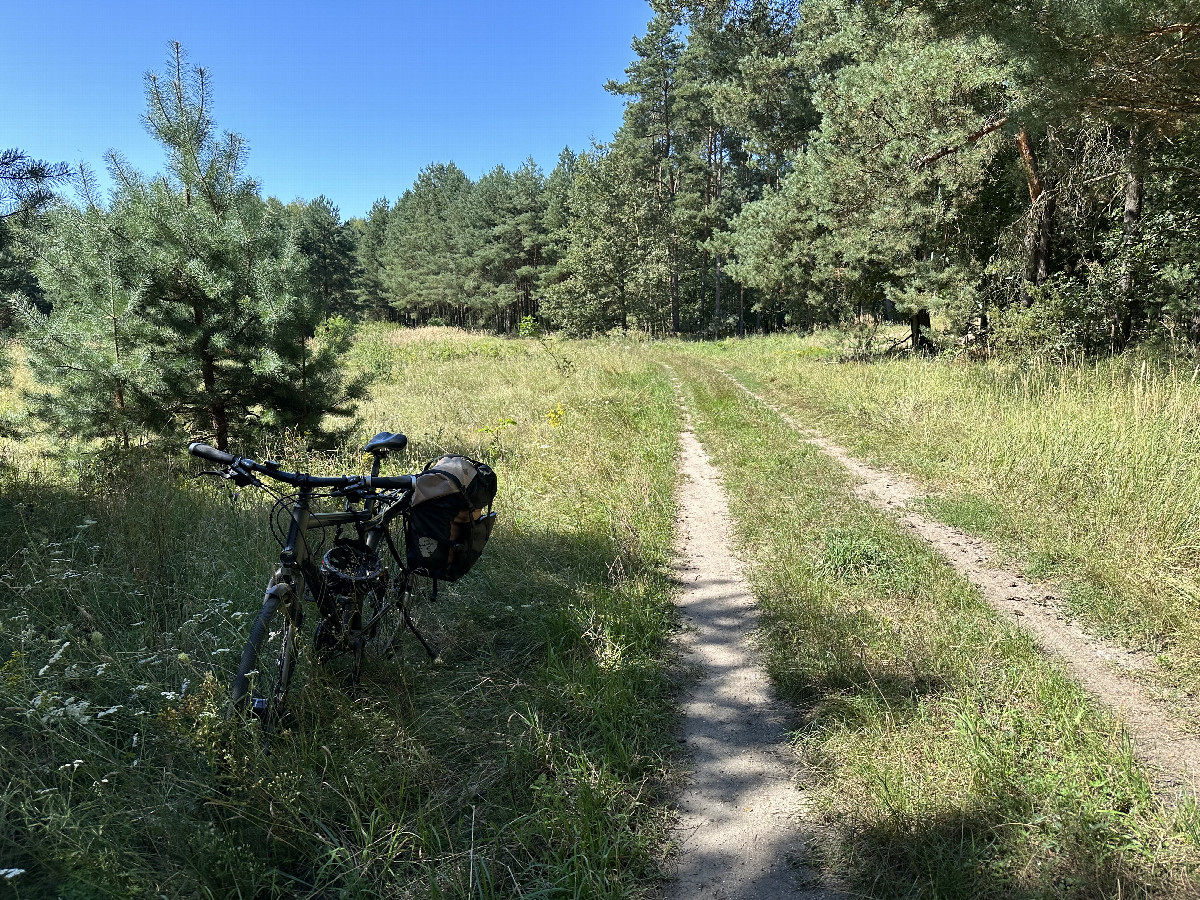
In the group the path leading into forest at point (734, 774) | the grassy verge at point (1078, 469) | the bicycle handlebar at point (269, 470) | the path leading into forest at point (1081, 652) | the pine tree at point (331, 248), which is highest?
the pine tree at point (331, 248)

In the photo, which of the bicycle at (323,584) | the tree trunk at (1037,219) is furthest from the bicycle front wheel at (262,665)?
the tree trunk at (1037,219)

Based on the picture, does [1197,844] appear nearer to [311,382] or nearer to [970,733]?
[970,733]

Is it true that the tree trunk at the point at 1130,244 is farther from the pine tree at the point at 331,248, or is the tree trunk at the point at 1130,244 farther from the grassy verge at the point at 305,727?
the pine tree at the point at 331,248

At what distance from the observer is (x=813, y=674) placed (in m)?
3.34

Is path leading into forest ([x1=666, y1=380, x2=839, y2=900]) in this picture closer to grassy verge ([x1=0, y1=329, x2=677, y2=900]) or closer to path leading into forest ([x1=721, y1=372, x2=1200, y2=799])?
grassy verge ([x1=0, y1=329, x2=677, y2=900])

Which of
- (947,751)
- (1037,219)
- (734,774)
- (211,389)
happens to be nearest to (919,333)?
(1037,219)

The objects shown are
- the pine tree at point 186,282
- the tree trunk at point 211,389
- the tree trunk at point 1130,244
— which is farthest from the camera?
the tree trunk at point 1130,244

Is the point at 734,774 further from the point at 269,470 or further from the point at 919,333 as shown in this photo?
the point at 919,333

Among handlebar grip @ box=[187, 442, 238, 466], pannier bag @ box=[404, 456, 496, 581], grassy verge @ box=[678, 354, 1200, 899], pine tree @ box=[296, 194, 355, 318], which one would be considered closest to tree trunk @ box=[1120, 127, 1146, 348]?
grassy verge @ box=[678, 354, 1200, 899]

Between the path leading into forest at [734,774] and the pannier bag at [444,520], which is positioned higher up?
the pannier bag at [444,520]

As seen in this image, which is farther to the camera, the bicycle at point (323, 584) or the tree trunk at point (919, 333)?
the tree trunk at point (919, 333)

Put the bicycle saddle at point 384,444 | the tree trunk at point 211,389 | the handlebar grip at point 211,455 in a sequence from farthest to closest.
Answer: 1. the tree trunk at point 211,389
2. the bicycle saddle at point 384,444
3. the handlebar grip at point 211,455

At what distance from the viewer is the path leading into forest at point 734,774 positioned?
7.41ft

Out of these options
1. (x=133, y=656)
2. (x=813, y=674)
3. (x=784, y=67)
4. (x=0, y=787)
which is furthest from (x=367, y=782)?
(x=784, y=67)
